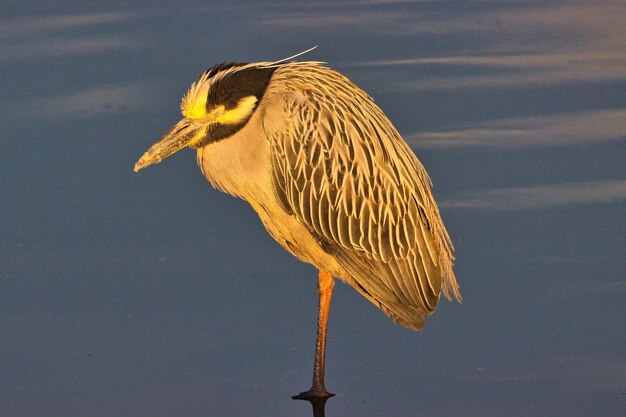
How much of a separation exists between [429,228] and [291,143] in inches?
33.4

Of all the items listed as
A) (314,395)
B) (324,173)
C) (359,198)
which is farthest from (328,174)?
(314,395)

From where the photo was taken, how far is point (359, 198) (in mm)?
9094

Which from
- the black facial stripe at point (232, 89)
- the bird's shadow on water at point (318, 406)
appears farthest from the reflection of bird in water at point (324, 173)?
the bird's shadow on water at point (318, 406)

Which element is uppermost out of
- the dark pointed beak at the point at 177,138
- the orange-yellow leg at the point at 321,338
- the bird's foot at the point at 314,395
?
the dark pointed beak at the point at 177,138

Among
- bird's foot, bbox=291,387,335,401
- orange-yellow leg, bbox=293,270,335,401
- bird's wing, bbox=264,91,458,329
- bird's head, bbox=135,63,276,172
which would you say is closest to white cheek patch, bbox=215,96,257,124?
bird's head, bbox=135,63,276,172

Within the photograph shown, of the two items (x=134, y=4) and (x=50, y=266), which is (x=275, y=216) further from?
(x=134, y=4)

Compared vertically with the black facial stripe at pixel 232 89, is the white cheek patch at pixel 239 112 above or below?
below

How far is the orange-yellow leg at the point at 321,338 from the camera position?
347 inches

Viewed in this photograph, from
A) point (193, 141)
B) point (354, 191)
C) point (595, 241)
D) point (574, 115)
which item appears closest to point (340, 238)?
point (354, 191)

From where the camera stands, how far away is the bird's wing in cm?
895

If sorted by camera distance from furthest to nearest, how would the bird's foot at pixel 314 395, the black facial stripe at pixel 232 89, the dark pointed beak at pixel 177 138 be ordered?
the dark pointed beak at pixel 177 138
the black facial stripe at pixel 232 89
the bird's foot at pixel 314 395

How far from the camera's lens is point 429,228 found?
912 centimetres

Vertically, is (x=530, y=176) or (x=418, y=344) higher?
(x=530, y=176)

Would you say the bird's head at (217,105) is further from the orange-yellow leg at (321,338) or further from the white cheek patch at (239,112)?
the orange-yellow leg at (321,338)
